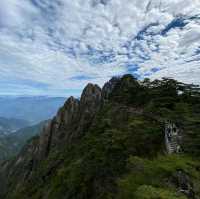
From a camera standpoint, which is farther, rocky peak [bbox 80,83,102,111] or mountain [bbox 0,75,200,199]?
rocky peak [bbox 80,83,102,111]

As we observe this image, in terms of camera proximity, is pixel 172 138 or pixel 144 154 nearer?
pixel 172 138

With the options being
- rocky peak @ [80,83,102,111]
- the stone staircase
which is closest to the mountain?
the stone staircase

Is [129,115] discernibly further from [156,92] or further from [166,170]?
[166,170]

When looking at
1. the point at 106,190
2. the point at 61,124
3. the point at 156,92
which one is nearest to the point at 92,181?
the point at 106,190

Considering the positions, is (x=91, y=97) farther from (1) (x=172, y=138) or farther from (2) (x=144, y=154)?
(1) (x=172, y=138)

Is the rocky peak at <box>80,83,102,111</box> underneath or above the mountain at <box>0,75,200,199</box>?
above

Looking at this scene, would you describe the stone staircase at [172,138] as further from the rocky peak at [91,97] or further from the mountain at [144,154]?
the rocky peak at [91,97]

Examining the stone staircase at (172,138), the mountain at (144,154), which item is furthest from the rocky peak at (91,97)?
the stone staircase at (172,138)

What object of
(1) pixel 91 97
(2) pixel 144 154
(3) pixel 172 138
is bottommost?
(2) pixel 144 154

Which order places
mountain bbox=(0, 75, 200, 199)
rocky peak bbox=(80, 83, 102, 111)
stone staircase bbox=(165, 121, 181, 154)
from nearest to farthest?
mountain bbox=(0, 75, 200, 199)
stone staircase bbox=(165, 121, 181, 154)
rocky peak bbox=(80, 83, 102, 111)

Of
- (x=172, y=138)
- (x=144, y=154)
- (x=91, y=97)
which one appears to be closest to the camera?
(x=172, y=138)

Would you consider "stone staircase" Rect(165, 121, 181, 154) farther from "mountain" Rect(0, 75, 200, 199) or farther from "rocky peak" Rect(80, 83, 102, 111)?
"rocky peak" Rect(80, 83, 102, 111)

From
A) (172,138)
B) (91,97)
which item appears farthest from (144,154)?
(91,97)

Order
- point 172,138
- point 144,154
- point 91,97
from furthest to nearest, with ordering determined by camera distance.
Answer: point 91,97 → point 144,154 → point 172,138
